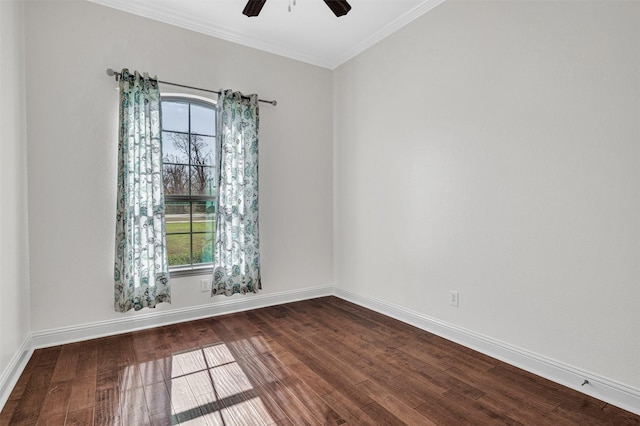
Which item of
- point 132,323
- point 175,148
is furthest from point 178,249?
point 175,148

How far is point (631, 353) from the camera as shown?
6.19 ft

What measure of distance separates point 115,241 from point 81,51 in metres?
1.66

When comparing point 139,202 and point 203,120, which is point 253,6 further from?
point 139,202

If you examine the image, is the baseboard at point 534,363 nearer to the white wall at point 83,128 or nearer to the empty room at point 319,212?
the empty room at point 319,212

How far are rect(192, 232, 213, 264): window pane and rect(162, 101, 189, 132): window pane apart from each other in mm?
1128

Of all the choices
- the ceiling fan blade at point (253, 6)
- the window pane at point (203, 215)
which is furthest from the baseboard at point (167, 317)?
the ceiling fan blade at point (253, 6)

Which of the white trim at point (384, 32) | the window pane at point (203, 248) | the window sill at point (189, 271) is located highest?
the white trim at point (384, 32)

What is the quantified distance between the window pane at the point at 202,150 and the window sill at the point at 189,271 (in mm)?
1087

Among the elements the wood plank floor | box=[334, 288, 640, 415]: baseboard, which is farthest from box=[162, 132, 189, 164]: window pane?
box=[334, 288, 640, 415]: baseboard

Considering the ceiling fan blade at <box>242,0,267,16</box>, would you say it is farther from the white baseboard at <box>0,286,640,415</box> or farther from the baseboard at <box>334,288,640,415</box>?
the baseboard at <box>334,288,640,415</box>

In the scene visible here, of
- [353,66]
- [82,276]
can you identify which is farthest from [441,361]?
[353,66]

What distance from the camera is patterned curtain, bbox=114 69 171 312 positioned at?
287 cm

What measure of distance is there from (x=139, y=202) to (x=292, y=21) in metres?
2.31

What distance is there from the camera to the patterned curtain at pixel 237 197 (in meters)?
3.41
